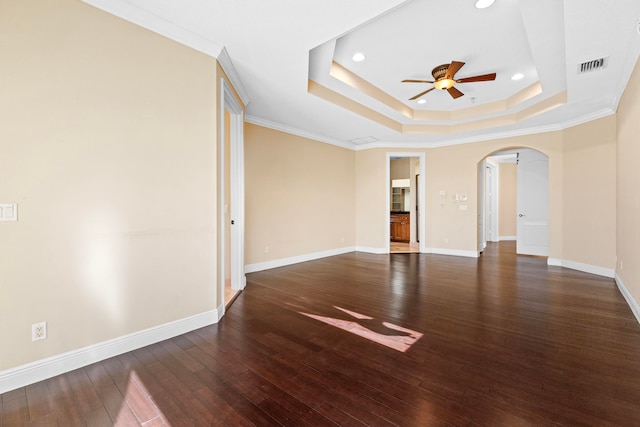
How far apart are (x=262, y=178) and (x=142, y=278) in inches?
119

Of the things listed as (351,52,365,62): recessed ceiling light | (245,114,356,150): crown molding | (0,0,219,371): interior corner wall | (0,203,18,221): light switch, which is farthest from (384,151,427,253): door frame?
(0,203,18,221): light switch

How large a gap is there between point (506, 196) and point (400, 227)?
381 cm

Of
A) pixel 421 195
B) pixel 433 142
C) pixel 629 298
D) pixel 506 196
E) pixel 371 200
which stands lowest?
pixel 629 298

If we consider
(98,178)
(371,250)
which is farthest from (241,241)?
(371,250)

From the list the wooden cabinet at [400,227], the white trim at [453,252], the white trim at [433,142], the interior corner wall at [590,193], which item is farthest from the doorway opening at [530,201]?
the wooden cabinet at [400,227]

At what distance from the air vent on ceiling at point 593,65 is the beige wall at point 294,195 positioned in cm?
437

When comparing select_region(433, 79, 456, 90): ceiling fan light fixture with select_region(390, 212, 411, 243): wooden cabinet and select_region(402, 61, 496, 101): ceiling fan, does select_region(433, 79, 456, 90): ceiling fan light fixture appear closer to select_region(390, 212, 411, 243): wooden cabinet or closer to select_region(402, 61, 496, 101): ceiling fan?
select_region(402, 61, 496, 101): ceiling fan

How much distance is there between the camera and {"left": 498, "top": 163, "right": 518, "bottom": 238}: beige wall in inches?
372

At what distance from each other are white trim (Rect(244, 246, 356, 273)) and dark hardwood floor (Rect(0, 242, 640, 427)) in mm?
1369

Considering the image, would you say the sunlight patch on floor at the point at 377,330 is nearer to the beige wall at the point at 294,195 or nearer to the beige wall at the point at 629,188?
the beige wall at the point at 294,195

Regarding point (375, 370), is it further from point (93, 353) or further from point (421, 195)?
point (421, 195)

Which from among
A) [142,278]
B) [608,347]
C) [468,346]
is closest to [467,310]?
[468,346]

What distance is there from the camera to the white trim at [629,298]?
2.92 metres

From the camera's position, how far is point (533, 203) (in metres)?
6.78
